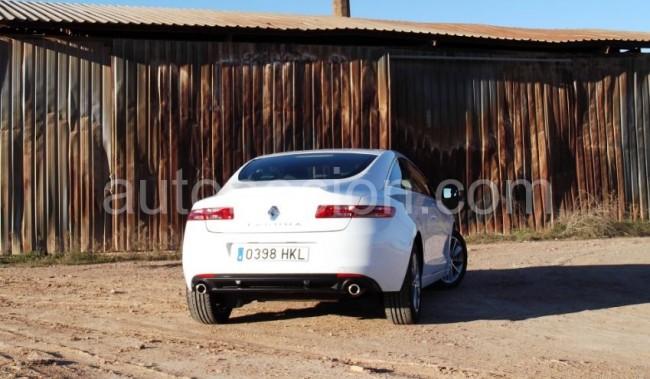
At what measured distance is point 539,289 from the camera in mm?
8562

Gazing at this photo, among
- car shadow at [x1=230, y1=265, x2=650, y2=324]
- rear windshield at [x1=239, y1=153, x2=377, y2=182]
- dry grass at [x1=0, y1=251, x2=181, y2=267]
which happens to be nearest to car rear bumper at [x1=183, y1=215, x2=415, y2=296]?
rear windshield at [x1=239, y1=153, x2=377, y2=182]

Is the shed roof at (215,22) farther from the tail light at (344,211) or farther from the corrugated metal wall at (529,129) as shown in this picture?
the tail light at (344,211)

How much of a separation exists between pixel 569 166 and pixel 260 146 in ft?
18.3

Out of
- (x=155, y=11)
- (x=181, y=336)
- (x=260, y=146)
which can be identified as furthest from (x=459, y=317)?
(x=155, y=11)

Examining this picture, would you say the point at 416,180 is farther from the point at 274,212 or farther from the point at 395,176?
the point at 274,212

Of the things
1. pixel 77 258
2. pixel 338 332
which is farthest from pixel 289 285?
pixel 77 258

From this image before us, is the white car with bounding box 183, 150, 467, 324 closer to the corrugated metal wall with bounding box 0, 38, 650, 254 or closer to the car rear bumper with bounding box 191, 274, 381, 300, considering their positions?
the car rear bumper with bounding box 191, 274, 381, 300

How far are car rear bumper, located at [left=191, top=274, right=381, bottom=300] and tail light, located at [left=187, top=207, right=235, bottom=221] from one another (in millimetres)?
427

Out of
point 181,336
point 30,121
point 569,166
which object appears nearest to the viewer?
A: point 181,336

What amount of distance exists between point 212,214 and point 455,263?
337 centimetres

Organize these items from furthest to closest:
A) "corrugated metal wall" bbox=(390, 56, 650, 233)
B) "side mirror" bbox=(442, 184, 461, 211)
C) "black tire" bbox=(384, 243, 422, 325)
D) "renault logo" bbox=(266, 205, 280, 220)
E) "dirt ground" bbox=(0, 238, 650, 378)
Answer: "corrugated metal wall" bbox=(390, 56, 650, 233) < "side mirror" bbox=(442, 184, 461, 211) < "black tire" bbox=(384, 243, 422, 325) < "renault logo" bbox=(266, 205, 280, 220) < "dirt ground" bbox=(0, 238, 650, 378)

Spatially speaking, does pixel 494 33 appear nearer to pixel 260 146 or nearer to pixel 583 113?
pixel 583 113

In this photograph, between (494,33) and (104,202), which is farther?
(494,33)

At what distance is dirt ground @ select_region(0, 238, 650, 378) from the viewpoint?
5184mm
